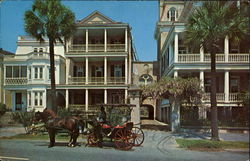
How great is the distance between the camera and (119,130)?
414cm

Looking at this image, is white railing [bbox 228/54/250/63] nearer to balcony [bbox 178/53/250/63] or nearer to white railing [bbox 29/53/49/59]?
balcony [bbox 178/53/250/63]

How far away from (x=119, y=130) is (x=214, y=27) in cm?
240

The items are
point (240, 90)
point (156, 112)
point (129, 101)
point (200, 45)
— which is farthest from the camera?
point (129, 101)

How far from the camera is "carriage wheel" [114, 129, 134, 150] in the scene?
12.3 feet

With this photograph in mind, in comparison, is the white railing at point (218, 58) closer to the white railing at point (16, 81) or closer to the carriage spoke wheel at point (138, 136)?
the carriage spoke wheel at point (138, 136)

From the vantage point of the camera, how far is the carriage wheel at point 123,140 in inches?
147

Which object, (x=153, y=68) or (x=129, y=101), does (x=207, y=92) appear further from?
(x=129, y=101)

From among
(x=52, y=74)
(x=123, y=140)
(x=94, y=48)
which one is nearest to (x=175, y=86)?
(x=123, y=140)

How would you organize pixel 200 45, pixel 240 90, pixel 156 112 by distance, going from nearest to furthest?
pixel 240 90 < pixel 200 45 < pixel 156 112

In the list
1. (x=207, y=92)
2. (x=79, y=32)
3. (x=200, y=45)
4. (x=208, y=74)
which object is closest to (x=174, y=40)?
(x=200, y=45)

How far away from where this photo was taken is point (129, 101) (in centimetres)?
376

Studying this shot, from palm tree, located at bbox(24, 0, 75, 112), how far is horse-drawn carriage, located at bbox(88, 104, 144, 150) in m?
1.03

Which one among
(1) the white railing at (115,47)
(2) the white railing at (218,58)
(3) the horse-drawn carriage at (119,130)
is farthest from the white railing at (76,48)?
(2) the white railing at (218,58)

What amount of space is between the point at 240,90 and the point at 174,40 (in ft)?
3.59
